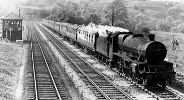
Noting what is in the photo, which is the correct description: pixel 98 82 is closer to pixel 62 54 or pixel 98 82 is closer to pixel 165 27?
pixel 62 54

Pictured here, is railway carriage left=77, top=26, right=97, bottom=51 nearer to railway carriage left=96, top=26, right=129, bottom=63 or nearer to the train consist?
railway carriage left=96, top=26, right=129, bottom=63

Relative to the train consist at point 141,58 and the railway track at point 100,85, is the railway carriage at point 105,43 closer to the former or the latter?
the train consist at point 141,58

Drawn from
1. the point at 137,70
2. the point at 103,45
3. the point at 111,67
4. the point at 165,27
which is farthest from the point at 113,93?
the point at 165,27

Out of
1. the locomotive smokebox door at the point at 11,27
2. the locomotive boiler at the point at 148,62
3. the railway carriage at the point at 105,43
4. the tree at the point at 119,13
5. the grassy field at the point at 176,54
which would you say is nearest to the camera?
the locomotive boiler at the point at 148,62

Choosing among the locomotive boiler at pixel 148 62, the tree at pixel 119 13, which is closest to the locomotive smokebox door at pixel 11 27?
the locomotive boiler at pixel 148 62

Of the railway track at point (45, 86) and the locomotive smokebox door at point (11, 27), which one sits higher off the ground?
the locomotive smokebox door at point (11, 27)

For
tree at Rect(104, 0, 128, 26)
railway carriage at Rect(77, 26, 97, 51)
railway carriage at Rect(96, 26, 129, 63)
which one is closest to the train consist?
railway carriage at Rect(96, 26, 129, 63)

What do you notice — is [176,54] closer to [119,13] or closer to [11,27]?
[11,27]

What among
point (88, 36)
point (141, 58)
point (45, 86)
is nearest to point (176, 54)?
point (88, 36)

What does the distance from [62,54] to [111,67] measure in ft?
31.4

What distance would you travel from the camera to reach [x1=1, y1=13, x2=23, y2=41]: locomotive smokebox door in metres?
38.9

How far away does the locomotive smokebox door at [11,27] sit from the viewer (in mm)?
38884

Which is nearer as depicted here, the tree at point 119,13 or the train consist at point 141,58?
the train consist at point 141,58

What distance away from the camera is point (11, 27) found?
128ft
